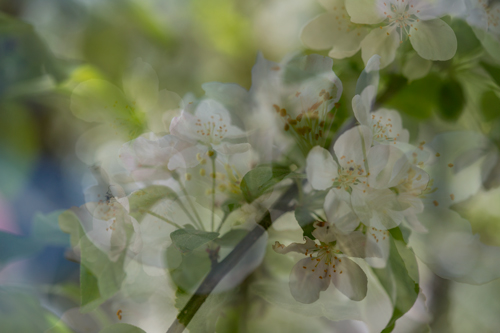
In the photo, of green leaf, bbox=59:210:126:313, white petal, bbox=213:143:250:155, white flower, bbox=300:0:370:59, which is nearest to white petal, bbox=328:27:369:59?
white flower, bbox=300:0:370:59

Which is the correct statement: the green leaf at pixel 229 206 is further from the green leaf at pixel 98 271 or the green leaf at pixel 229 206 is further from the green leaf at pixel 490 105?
the green leaf at pixel 490 105

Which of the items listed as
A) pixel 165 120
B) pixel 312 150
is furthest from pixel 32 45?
pixel 312 150

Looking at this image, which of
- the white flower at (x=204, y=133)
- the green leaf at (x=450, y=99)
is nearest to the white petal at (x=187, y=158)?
the white flower at (x=204, y=133)

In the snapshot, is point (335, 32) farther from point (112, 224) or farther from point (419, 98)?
point (112, 224)

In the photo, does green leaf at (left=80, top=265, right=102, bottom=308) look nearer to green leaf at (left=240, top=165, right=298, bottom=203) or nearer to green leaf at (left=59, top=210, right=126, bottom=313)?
green leaf at (left=59, top=210, right=126, bottom=313)

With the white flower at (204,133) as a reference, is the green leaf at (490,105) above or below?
below
